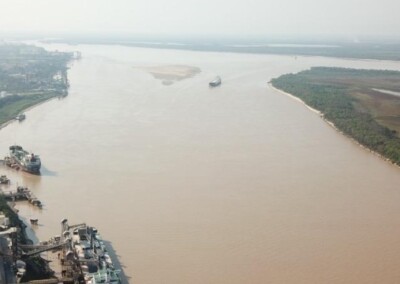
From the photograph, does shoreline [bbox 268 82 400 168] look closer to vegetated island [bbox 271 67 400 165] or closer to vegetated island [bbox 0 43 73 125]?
vegetated island [bbox 271 67 400 165]

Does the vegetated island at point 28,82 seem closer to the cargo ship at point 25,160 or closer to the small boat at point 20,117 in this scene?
the small boat at point 20,117

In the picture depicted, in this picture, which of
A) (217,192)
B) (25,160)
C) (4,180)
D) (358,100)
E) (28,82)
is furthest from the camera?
(28,82)

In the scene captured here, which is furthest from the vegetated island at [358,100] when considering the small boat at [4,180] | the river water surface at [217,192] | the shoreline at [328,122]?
the small boat at [4,180]

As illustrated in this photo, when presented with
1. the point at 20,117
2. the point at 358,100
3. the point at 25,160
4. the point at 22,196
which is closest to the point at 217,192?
the point at 22,196

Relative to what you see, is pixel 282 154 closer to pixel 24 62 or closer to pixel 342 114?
pixel 342 114

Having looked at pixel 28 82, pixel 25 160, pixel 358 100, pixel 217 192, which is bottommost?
pixel 217 192

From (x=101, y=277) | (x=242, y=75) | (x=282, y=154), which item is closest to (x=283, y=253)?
(x=101, y=277)

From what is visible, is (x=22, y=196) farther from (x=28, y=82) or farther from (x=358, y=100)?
(x=28, y=82)

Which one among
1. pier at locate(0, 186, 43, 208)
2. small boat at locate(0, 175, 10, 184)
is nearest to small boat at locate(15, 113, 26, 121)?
small boat at locate(0, 175, 10, 184)
